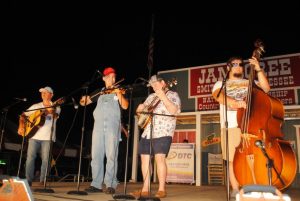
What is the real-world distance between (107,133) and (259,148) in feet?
7.45

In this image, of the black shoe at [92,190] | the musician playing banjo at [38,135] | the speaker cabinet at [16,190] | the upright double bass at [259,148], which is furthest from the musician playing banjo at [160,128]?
the musician playing banjo at [38,135]

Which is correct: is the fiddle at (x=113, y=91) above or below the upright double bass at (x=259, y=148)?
above

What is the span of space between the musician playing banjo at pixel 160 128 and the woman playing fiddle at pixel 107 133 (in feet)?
1.40

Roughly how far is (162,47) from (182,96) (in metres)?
8.42

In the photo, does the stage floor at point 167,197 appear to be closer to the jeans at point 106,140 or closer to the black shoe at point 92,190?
the black shoe at point 92,190

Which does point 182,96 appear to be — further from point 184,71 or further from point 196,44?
point 196,44

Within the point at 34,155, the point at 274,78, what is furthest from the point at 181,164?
the point at 34,155

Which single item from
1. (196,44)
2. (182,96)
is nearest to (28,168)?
(182,96)

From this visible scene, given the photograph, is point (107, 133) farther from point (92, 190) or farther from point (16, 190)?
point (16, 190)

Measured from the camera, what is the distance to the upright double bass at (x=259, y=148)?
10.6ft

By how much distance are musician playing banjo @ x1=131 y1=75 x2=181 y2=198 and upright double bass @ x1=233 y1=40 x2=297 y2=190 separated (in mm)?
933

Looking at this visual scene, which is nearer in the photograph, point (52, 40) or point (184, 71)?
point (184, 71)

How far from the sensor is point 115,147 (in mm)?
4449

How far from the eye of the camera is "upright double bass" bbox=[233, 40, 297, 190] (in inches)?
127
